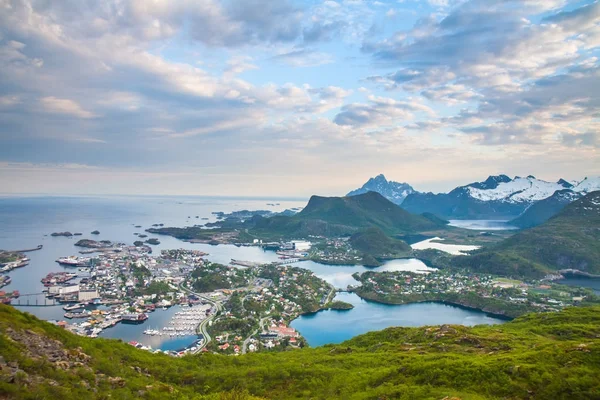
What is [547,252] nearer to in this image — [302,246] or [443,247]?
[443,247]

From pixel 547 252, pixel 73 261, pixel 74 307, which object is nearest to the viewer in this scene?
pixel 74 307

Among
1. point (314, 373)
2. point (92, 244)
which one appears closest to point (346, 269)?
point (314, 373)

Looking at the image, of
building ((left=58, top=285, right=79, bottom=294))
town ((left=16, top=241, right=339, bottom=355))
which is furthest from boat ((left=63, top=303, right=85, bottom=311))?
building ((left=58, top=285, right=79, bottom=294))

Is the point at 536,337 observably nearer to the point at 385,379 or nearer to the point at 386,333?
the point at 386,333

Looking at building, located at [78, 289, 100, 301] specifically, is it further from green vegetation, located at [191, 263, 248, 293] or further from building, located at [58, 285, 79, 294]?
green vegetation, located at [191, 263, 248, 293]

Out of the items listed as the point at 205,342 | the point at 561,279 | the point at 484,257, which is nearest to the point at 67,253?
the point at 205,342
